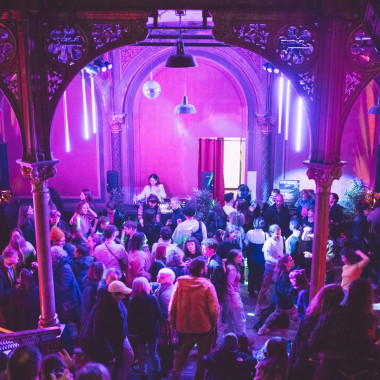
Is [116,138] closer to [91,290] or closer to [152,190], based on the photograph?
[152,190]

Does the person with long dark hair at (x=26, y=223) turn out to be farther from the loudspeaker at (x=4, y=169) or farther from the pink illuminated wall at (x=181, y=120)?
the pink illuminated wall at (x=181, y=120)

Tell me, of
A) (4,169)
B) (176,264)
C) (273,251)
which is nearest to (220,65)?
(4,169)

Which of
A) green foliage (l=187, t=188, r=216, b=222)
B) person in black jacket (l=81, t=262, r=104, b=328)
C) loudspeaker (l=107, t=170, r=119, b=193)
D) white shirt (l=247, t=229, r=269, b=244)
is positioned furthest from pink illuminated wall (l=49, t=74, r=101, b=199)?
person in black jacket (l=81, t=262, r=104, b=328)

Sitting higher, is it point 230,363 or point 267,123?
point 267,123

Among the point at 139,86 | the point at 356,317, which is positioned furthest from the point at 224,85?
the point at 356,317

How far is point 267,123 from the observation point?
10977 mm

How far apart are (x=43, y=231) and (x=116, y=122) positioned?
6270 mm

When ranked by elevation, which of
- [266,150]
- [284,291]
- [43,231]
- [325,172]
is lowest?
[284,291]

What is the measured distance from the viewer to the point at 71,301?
212 inches

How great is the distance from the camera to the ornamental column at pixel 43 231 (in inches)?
190

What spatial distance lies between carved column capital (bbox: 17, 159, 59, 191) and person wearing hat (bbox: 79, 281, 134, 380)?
1411mm

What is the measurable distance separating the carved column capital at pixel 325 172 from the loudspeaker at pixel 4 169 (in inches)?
314

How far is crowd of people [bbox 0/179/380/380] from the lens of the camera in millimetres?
3375

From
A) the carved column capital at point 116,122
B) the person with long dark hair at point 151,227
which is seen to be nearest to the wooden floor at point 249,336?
the person with long dark hair at point 151,227
